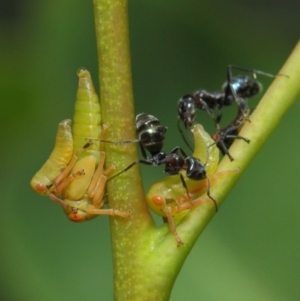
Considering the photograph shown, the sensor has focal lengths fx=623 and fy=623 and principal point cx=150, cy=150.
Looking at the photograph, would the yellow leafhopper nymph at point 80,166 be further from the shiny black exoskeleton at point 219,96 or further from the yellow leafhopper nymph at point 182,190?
the shiny black exoskeleton at point 219,96

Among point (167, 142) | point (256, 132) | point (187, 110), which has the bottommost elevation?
point (167, 142)

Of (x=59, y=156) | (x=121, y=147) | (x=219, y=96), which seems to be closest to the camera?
(x=121, y=147)

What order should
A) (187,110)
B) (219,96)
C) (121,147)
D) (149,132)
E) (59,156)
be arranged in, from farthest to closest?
1. (219,96)
2. (187,110)
3. (149,132)
4. (59,156)
5. (121,147)

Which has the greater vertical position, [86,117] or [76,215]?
[86,117]

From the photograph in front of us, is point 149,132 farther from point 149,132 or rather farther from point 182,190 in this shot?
point 182,190

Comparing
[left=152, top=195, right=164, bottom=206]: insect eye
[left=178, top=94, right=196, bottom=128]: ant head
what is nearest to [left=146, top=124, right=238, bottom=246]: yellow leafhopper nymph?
[left=152, top=195, right=164, bottom=206]: insect eye

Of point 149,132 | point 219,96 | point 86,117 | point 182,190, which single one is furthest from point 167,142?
point 86,117

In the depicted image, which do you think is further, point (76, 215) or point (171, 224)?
point (76, 215)
